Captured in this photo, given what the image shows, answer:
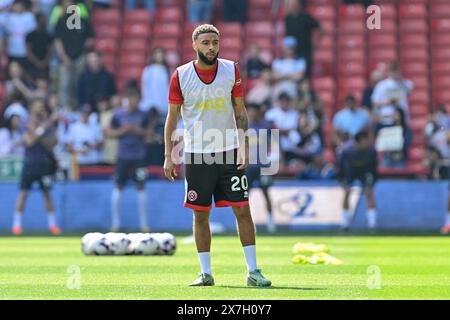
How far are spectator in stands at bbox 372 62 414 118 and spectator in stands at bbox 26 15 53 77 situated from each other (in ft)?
25.7

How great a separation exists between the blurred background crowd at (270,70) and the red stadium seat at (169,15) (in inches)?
1.5

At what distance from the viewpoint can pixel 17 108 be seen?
1037 inches

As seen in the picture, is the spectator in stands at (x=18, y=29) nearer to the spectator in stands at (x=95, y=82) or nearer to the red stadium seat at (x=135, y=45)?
the spectator in stands at (x=95, y=82)

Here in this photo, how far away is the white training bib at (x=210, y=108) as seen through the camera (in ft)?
38.0

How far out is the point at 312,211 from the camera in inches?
1002

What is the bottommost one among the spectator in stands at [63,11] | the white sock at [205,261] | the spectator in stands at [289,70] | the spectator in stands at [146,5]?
the white sock at [205,261]

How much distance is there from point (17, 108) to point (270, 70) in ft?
19.2

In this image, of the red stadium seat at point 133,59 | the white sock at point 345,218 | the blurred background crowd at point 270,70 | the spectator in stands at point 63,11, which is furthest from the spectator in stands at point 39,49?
the white sock at point 345,218

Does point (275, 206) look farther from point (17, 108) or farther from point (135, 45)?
point (135, 45)

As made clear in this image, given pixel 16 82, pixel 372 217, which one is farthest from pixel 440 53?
pixel 16 82

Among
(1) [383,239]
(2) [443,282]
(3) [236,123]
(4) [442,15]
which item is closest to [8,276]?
(3) [236,123]

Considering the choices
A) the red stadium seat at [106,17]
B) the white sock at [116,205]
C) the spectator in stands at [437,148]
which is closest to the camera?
the white sock at [116,205]

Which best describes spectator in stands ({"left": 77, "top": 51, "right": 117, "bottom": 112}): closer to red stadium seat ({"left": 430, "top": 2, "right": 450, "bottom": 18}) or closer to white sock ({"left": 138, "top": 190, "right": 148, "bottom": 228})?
white sock ({"left": 138, "top": 190, "right": 148, "bottom": 228})

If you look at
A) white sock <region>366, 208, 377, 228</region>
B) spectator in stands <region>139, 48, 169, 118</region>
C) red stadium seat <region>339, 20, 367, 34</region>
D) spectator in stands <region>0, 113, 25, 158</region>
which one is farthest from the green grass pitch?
red stadium seat <region>339, 20, 367, 34</region>
